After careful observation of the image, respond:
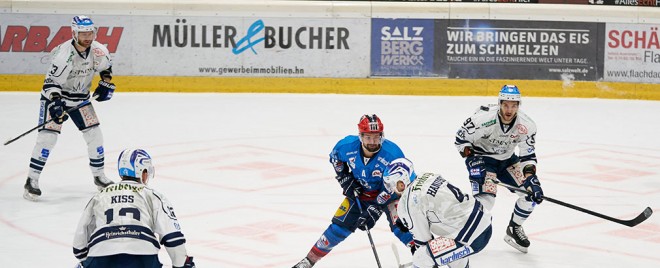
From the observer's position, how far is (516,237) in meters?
7.65

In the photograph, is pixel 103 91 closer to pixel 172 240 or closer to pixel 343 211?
pixel 343 211

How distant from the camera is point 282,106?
13875 millimetres

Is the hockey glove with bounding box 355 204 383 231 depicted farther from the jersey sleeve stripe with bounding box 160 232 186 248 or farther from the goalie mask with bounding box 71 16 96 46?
the goalie mask with bounding box 71 16 96 46

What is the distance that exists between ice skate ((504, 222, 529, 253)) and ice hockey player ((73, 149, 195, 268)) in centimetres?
313

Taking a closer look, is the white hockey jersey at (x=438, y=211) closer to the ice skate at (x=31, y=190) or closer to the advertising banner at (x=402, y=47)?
the ice skate at (x=31, y=190)

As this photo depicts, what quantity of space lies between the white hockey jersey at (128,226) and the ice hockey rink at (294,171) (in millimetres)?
2027

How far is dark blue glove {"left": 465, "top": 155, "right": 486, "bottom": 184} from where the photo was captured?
7.56 meters

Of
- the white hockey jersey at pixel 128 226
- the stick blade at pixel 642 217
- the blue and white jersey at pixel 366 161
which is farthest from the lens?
the stick blade at pixel 642 217

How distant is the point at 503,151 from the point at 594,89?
7.51m

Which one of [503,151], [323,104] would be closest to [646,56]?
[323,104]

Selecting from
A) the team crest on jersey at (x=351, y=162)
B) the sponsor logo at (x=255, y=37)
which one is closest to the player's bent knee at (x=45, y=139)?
the team crest on jersey at (x=351, y=162)

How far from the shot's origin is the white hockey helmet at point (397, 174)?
606 cm

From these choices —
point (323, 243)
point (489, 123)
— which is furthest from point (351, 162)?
point (489, 123)

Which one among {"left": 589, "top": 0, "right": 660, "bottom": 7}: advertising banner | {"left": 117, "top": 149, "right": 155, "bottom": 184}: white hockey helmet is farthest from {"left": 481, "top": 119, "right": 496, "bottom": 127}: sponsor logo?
{"left": 589, "top": 0, "right": 660, "bottom": 7}: advertising banner
